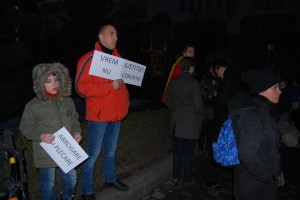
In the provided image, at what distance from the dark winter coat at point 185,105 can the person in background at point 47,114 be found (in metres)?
1.83

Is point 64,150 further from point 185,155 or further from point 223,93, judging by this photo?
point 223,93

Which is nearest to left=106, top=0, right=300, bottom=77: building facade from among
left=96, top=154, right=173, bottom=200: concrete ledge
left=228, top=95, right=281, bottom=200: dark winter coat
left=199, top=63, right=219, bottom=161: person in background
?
left=199, top=63, right=219, bottom=161: person in background

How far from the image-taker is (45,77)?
9.43 feet

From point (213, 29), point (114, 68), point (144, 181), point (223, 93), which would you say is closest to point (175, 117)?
point (223, 93)

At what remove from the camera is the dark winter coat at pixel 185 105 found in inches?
168

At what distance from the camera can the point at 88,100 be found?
3506mm

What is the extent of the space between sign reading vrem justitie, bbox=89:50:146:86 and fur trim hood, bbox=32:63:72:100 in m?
0.34

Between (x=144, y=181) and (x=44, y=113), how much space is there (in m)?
2.14

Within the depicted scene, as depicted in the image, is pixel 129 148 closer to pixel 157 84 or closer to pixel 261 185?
pixel 261 185

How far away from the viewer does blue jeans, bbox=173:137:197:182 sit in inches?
183

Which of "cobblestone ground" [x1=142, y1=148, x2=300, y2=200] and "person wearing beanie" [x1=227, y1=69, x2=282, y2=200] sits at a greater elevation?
"person wearing beanie" [x1=227, y1=69, x2=282, y2=200]

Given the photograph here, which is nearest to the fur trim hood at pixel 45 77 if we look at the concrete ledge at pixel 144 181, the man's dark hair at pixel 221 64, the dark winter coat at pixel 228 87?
the concrete ledge at pixel 144 181

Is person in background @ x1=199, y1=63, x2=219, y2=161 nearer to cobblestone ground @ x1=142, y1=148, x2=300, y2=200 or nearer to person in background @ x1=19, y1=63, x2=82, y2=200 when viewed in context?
cobblestone ground @ x1=142, y1=148, x2=300, y2=200

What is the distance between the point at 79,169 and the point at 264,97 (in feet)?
8.63
